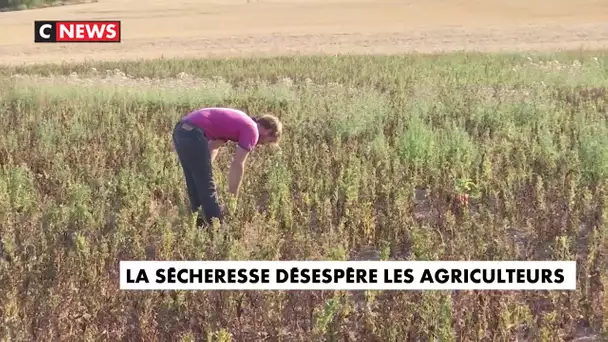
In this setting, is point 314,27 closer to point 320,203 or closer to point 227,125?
point 320,203

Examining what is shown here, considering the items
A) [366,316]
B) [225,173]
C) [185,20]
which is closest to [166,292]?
[366,316]

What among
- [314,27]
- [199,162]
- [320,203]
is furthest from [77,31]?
[320,203]

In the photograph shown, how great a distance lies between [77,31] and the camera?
46531mm

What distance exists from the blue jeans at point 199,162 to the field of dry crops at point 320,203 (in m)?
0.26

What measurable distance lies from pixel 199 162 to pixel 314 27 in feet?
133

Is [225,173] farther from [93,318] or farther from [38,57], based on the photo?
[38,57]

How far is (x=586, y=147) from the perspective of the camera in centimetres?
656

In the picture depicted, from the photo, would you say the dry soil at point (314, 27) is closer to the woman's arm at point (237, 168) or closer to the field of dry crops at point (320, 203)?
the field of dry crops at point (320, 203)

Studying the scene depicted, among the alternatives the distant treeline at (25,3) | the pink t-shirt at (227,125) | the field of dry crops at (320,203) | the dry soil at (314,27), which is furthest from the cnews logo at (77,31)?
the pink t-shirt at (227,125)

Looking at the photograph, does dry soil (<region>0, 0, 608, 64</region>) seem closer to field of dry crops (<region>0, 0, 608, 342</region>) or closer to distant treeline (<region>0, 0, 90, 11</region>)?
distant treeline (<region>0, 0, 90, 11</region>)

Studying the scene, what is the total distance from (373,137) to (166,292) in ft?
15.2

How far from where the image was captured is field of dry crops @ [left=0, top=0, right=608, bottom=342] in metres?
3.76

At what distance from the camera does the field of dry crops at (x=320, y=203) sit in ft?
12.3

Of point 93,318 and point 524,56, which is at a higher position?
point 524,56
